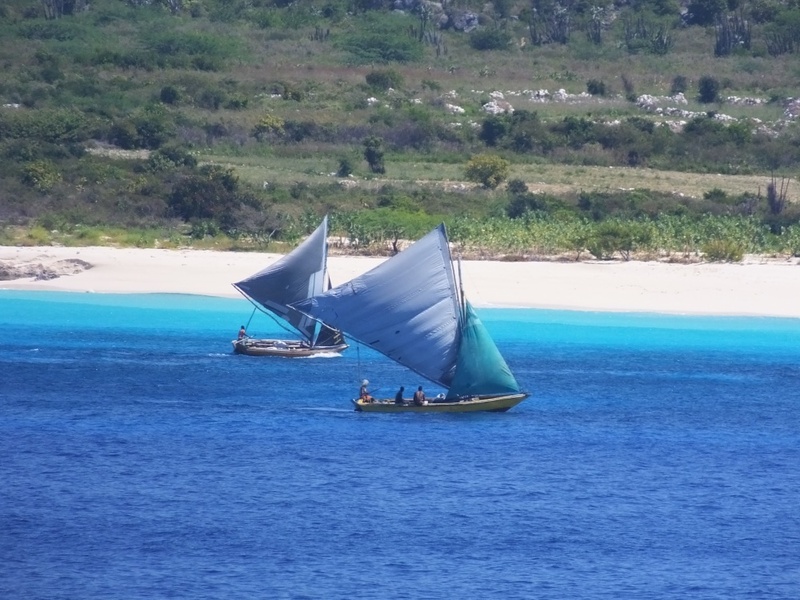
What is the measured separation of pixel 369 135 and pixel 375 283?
46.6 meters

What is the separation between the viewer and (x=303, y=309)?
3148 cm

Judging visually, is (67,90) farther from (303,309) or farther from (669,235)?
(303,309)

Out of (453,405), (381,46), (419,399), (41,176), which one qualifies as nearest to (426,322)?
(419,399)

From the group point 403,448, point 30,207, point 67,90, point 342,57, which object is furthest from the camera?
point 342,57

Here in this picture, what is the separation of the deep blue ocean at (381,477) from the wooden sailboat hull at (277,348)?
0.26 meters

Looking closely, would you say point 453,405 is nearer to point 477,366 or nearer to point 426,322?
point 477,366

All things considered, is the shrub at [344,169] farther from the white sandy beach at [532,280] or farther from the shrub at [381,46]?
the shrub at [381,46]

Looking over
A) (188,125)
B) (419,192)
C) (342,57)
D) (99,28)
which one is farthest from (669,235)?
(99,28)

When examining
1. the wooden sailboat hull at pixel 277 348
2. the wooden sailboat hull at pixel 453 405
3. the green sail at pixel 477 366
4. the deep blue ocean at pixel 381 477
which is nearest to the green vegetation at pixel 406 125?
the deep blue ocean at pixel 381 477

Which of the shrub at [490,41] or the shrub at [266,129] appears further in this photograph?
the shrub at [490,41]

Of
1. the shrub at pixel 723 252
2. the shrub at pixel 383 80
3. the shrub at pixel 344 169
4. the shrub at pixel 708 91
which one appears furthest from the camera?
the shrub at pixel 708 91

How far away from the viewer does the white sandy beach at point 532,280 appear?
155ft

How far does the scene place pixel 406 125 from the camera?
7788 centimetres

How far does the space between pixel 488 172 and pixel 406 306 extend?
119 ft
